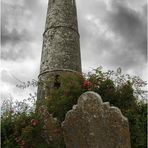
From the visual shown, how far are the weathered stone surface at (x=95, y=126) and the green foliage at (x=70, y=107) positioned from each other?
0.71m

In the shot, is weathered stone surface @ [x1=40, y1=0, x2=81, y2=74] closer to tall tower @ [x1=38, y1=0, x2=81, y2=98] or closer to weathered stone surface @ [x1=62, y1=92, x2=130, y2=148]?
tall tower @ [x1=38, y1=0, x2=81, y2=98]

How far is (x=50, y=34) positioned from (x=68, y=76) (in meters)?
5.06

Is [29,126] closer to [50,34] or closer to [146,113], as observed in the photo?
[146,113]

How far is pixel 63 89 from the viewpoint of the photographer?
9.07m

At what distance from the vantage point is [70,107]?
8703 mm

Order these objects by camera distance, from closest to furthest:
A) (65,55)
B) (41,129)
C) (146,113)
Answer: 1. (41,129)
2. (146,113)
3. (65,55)

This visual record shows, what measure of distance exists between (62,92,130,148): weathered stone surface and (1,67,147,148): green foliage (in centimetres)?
71

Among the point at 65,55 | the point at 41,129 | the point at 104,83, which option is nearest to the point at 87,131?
the point at 41,129

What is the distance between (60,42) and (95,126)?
7184 millimetres

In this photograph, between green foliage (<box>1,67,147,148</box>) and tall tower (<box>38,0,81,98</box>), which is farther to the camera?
tall tower (<box>38,0,81,98</box>)

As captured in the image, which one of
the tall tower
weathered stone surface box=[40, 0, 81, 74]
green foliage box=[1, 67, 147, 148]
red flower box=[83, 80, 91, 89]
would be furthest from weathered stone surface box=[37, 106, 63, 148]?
weathered stone surface box=[40, 0, 81, 74]

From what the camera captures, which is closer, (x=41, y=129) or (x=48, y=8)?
(x=41, y=129)

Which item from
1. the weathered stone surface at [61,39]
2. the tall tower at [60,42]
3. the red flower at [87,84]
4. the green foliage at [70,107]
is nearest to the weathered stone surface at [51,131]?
the green foliage at [70,107]

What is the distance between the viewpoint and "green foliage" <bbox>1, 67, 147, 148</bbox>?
26.1 feet
